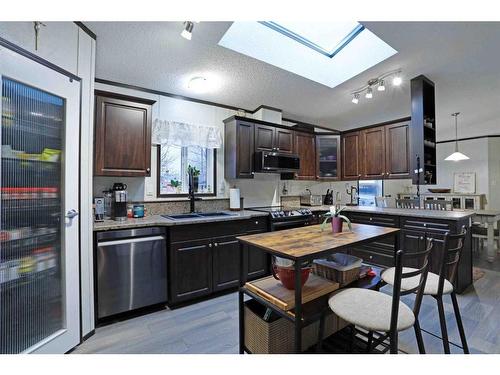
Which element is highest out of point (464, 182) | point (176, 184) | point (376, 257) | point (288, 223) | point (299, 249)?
point (464, 182)

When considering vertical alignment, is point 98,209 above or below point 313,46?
below

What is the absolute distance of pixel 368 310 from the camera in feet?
3.98

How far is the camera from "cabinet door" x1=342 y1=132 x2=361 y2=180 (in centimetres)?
425

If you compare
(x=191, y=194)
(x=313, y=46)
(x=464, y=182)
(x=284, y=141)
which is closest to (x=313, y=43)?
(x=313, y=46)

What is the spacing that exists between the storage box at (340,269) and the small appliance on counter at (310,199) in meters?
2.66

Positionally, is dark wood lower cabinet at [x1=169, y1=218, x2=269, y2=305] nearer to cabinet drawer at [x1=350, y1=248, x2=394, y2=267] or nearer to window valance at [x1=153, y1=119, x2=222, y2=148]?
window valance at [x1=153, y1=119, x2=222, y2=148]

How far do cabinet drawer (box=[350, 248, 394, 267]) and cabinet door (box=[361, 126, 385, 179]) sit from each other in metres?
1.33

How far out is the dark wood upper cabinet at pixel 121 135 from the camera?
2334mm

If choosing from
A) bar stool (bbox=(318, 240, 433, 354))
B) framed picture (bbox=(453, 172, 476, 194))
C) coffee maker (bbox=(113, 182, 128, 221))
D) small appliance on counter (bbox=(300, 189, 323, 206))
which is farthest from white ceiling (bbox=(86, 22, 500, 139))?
framed picture (bbox=(453, 172, 476, 194))

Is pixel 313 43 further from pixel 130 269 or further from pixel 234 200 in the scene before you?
pixel 130 269

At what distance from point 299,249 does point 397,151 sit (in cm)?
329

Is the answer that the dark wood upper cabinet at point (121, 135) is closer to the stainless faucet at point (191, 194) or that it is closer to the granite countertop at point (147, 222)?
the granite countertop at point (147, 222)

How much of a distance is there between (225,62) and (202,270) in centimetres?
224
